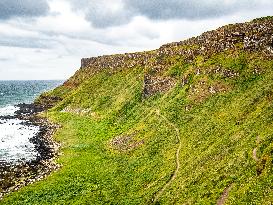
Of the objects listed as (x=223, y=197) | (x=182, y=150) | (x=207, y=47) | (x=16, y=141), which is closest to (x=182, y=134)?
(x=182, y=150)

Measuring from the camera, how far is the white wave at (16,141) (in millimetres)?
85456

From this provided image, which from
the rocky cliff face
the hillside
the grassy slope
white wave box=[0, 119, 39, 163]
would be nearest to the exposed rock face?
the rocky cliff face

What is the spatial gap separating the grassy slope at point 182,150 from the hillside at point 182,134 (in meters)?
0.19

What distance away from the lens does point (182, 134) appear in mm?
74562

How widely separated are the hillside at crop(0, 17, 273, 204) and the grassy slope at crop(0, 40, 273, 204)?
19 cm

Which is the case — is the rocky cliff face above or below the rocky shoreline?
above

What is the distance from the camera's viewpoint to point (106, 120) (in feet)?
377

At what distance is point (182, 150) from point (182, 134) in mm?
8601

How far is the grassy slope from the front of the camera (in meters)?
44.8

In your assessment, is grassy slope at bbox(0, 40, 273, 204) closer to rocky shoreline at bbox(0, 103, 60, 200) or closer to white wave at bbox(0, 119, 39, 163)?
rocky shoreline at bbox(0, 103, 60, 200)

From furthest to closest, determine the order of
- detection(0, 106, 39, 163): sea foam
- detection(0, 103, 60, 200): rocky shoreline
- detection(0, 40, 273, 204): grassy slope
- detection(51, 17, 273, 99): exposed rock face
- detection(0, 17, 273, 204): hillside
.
Answer: detection(51, 17, 273, 99): exposed rock face → detection(0, 106, 39, 163): sea foam → detection(0, 103, 60, 200): rocky shoreline → detection(0, 17, 273, 204): hillside → detection(0, 40, 273, 204): grassy slope

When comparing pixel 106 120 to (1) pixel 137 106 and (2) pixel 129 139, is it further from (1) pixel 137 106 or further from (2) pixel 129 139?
(2) pixel 129 139

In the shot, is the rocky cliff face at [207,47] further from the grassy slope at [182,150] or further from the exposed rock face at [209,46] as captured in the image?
the grassy slope at [182,150]

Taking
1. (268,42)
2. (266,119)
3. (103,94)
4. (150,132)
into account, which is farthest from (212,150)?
(103,94)
